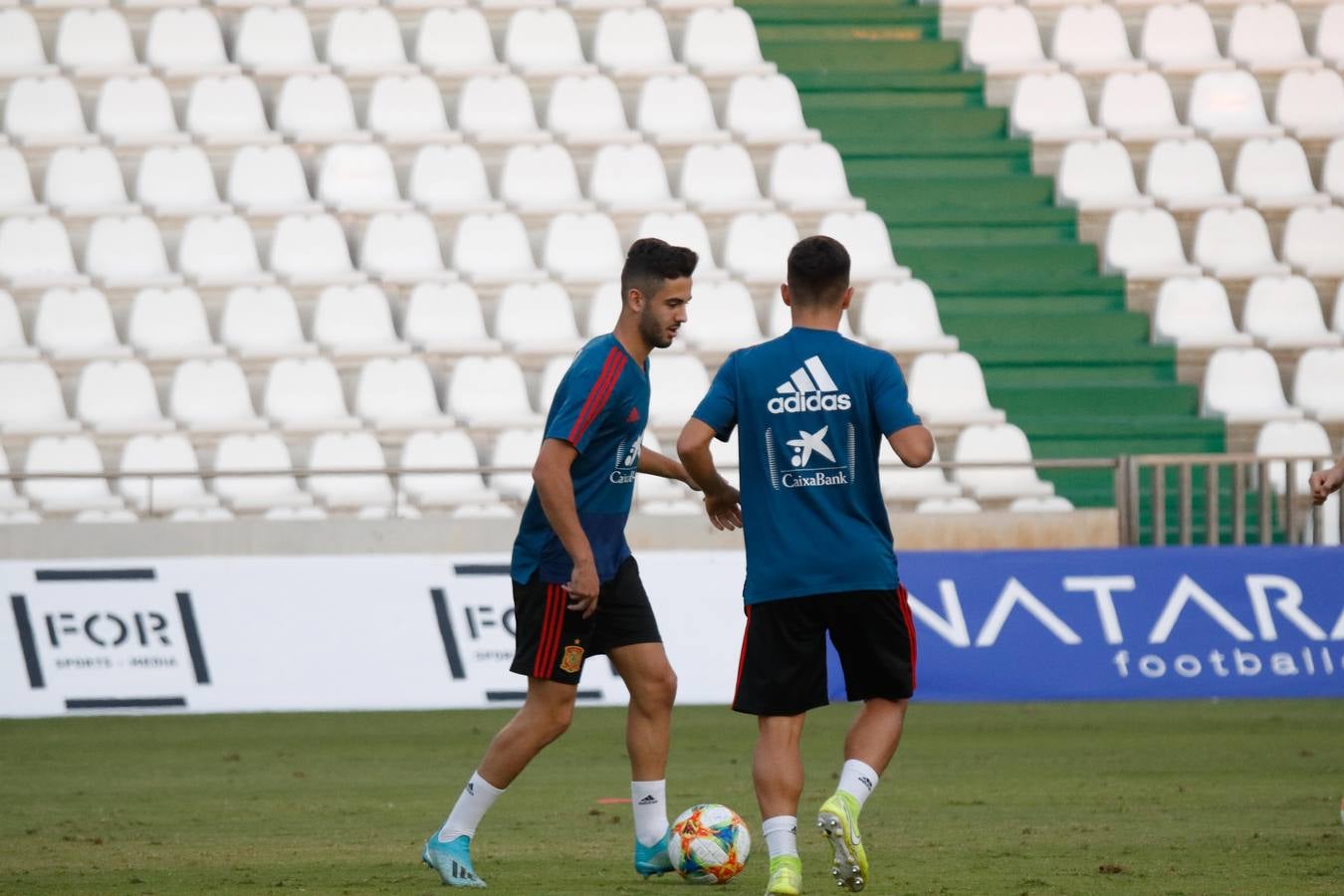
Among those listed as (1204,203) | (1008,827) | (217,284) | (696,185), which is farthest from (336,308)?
(1008,827)

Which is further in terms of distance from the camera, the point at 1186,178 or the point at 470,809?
the point at 1186,178

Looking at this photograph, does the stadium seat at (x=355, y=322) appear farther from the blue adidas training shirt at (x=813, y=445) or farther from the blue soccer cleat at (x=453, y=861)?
the blue adidas training shirt at (x=813, y=445)

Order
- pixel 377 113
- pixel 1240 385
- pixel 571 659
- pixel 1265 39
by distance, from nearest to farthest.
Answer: pixel 571 659 → pixel 1240 385 → pixel 377 113 → pixel 1265 39

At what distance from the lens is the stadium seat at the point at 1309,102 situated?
19266 millimetres

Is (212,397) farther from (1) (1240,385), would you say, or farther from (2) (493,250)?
(1) (1240,385)

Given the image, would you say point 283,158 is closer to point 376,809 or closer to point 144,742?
point 144,742

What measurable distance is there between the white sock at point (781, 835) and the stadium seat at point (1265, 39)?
16.0 metres

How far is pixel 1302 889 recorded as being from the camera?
231 inches

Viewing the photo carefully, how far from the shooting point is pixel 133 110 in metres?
18.4

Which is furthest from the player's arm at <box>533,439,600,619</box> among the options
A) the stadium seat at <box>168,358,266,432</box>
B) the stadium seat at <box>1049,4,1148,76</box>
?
the stadium seat at <box>1049,4,1148,76</box>

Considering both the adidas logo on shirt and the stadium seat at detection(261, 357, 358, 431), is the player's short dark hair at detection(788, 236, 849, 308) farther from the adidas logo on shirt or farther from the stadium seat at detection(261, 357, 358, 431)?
the stadium seat at detection(261, 357, 358, 431)

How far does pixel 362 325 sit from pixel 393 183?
6.17 feet

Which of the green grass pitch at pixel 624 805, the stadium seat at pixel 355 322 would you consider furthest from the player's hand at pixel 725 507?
the stadium seat at pixel 355 322

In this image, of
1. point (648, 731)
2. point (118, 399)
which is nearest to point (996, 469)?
point (118, 399)
